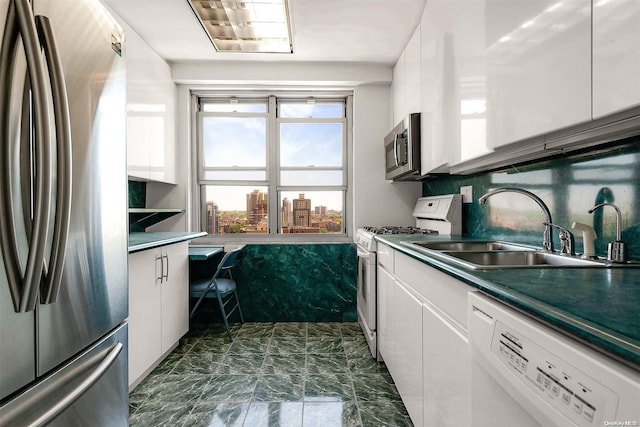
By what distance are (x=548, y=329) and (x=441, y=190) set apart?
237 centimetres

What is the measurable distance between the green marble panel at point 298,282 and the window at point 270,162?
1.03 ft

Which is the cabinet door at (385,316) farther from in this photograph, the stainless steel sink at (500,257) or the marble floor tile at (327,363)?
the stainless steel sink at (500,257)

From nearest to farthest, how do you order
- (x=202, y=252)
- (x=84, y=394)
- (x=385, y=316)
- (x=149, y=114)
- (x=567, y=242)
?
(x=84, y=394) < (x=567, y=242) < (x=385, y=316) < (x=149, y=114) < (x=202, y=252)

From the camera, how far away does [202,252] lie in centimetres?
298

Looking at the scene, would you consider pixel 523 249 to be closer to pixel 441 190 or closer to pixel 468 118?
pixel 468 118

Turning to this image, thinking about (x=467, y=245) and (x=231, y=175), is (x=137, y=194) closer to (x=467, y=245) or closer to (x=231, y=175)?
(x=231, y=175)

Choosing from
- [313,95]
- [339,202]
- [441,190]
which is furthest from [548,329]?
[313,95]

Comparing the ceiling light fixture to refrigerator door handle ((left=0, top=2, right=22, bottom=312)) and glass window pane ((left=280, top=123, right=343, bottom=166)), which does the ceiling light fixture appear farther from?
refrigerator door handle ((left=0, top=2, right=22, bottom=312))

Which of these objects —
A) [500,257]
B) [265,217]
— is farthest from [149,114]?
[500,257]

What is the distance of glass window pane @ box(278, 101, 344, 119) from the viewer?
3.57 metres

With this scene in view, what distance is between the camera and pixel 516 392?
71 cm

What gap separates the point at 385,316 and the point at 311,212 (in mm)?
1667

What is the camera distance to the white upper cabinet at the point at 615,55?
0.80m

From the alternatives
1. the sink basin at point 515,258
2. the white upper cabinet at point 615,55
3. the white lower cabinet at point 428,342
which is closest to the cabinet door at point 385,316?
the white lower cabinet at point 428,342
